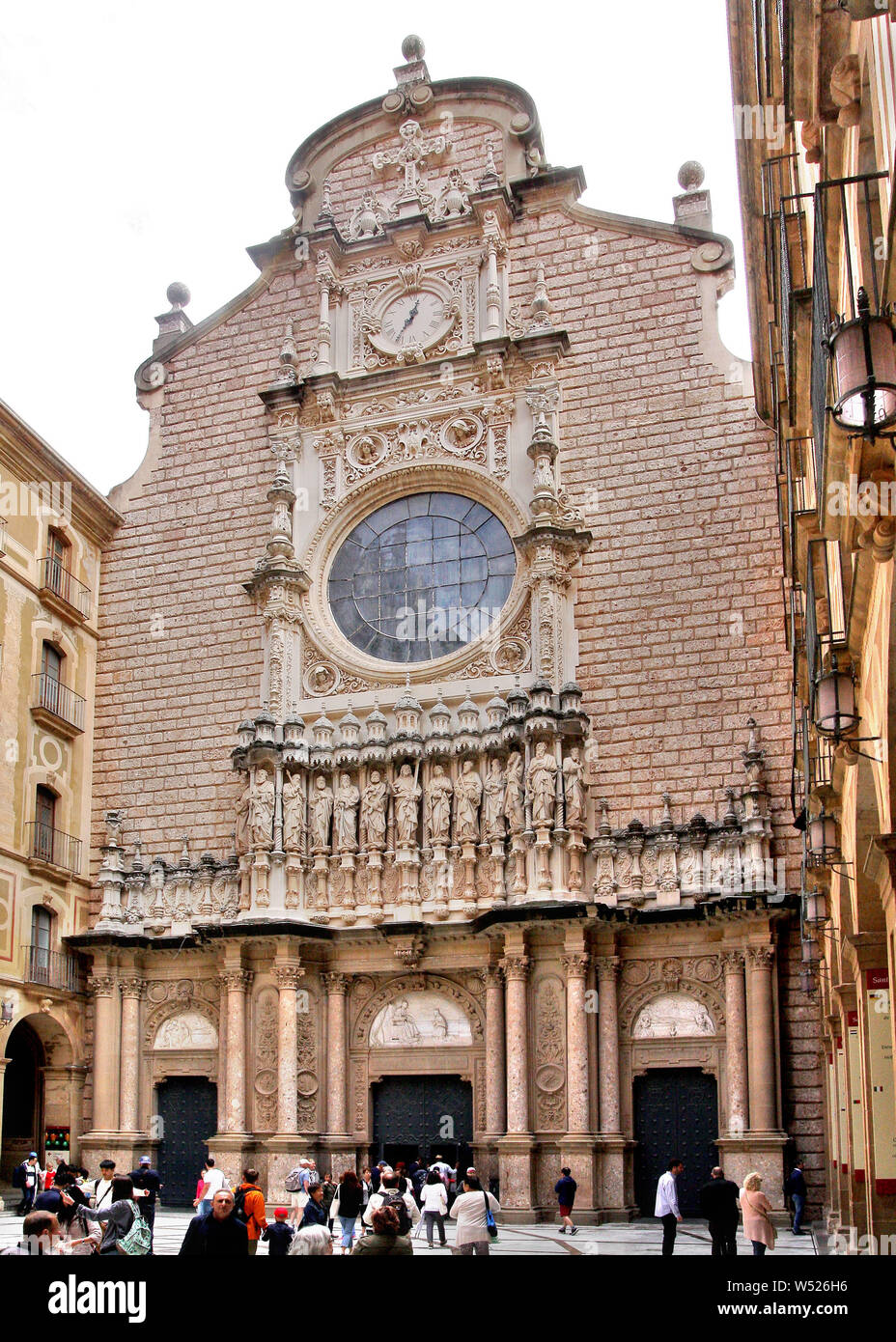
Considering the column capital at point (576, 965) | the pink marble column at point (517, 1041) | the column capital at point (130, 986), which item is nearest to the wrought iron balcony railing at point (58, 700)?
the column capital at point (130, 986)

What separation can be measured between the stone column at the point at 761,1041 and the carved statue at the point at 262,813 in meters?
8.57

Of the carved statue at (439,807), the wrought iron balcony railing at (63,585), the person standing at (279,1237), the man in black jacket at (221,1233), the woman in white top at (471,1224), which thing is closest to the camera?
the man in black jacket at (221,1233)

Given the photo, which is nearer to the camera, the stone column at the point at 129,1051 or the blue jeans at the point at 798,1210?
the blue jeans at the point at 798,1210

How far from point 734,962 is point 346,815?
723 cm

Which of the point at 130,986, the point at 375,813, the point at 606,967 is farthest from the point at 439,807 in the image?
the point at 130,986

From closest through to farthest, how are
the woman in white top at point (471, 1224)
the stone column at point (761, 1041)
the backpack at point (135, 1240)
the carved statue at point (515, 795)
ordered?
the backpack at point (135, 1240)
the woman in white top at point (471, 1224)
the stone column at point (761, 1041)
the carved statue at point (515, 795)

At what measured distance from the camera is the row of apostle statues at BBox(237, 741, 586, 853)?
2367 cm

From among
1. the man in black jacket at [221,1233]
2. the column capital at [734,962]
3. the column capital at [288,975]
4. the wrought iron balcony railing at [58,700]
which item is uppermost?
the wrought iron balcony railing at [58,700]

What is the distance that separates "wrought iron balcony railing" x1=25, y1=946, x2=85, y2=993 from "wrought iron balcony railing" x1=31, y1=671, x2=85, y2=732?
4418mm

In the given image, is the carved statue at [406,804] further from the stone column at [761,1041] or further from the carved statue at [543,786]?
the stone column at [761,1041]

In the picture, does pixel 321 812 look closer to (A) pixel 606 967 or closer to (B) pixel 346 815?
(B) pixel 346 815

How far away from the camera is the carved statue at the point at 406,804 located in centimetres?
2455

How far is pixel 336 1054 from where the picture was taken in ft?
80.3

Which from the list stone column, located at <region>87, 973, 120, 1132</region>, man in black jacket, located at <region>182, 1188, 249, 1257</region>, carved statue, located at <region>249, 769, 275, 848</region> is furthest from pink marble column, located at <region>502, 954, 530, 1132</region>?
man in black jacket, located at <region>182, 1188, 249, 1257</region>
